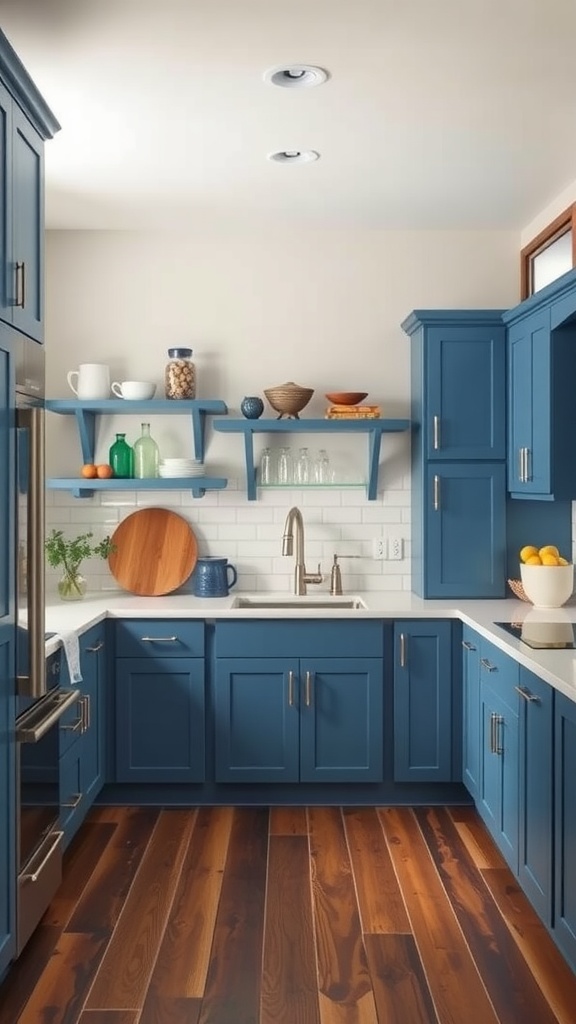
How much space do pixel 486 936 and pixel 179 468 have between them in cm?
235

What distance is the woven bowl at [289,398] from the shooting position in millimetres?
4199

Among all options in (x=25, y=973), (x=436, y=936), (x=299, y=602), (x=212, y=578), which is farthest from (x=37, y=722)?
(x=299, y=602)

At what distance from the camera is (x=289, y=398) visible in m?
4.21

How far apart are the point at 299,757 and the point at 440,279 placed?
236 cm

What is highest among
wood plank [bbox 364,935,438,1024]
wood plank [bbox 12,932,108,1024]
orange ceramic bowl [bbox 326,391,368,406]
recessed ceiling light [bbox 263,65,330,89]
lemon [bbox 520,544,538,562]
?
recessed ceiling light [bbox 263,65,330,89]

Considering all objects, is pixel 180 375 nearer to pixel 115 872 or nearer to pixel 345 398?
pixel 345 398

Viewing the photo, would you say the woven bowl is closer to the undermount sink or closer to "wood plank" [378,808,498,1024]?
the undermount sink

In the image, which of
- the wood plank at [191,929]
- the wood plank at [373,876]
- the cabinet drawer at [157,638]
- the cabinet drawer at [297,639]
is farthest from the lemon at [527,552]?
→ the wood plank at [191,929]

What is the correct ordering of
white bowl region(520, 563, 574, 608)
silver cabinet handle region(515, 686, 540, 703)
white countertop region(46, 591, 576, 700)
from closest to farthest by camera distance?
silver cabinet handle region(515, 686, 540, 703), white countertop region(46, 591, 576, 700), white bowl region(520, 563, 574, 608)

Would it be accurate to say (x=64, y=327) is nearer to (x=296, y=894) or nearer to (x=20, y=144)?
(x=20, y=144)

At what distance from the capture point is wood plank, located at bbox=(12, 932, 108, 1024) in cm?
236

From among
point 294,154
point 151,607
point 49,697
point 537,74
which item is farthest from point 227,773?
point 537,74

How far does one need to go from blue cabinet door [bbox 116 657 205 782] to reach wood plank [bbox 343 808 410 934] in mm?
701

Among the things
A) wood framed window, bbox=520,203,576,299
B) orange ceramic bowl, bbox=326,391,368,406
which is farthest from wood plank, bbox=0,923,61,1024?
wood framed window, bbox=520,203,576,299
